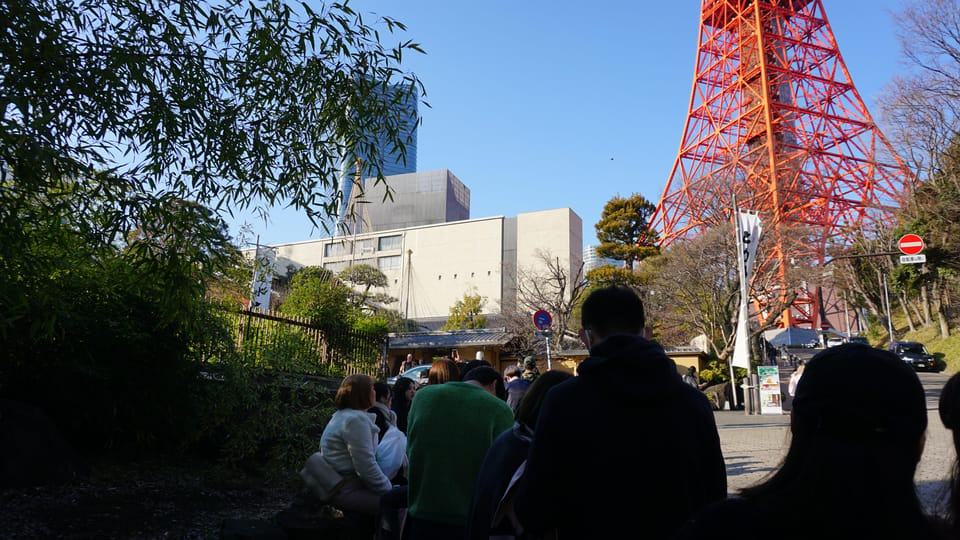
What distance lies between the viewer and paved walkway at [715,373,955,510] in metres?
6.85

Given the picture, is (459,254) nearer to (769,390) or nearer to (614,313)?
(769,390)

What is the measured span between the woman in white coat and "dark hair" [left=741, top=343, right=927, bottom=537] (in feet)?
10.2

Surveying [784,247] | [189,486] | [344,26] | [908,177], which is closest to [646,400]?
[344,26]

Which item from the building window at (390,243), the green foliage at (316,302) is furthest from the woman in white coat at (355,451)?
the building window at (390,243)

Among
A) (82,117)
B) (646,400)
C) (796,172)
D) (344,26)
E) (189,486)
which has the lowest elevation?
(189,486)

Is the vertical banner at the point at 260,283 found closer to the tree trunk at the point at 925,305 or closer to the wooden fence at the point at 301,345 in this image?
the wooden fence at the point at 301,345

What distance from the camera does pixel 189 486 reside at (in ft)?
20.4

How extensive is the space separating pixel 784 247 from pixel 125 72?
80.5 ft

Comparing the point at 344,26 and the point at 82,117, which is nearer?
the point at 82,117

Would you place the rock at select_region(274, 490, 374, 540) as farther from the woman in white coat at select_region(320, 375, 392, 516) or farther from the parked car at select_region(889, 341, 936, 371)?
the parked car at select_region(889, 341, 936, 371)

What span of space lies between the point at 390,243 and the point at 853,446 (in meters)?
65.6

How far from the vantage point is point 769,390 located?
16078mm

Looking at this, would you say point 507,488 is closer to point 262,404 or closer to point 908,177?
point 262,404

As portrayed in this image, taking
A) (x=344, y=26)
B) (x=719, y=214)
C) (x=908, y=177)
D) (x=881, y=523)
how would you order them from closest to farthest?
1. (x=881, y=523)
2. (x=344, y=26)
3. (x=908, y=177)
4. (x=719, y=214)
